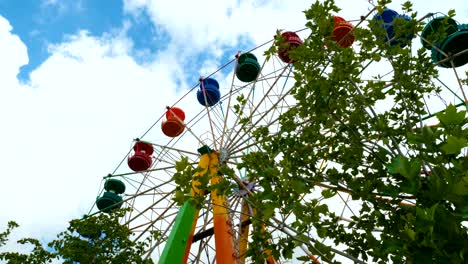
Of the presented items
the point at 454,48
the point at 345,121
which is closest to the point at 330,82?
the point at 345,121

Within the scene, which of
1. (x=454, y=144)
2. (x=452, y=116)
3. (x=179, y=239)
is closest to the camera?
(x=454, y=144)

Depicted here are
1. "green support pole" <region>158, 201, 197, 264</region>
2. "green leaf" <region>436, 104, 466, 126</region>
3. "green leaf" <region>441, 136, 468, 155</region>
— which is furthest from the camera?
"green support pole" <region>158, 201, 197, 264</region>

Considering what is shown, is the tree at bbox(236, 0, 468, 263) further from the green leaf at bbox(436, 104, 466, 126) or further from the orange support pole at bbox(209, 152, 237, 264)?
the orange support pole at bbox(209, 152, 237, 264)

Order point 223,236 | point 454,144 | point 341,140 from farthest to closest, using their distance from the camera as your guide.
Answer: point 223,236, point 341,140, point 454,144

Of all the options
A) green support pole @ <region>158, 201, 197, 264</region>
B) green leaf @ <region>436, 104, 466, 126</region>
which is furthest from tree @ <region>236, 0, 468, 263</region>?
green support pole @ <region>158, 201, 197, 264</region>

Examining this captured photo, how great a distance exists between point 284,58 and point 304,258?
1172 cm

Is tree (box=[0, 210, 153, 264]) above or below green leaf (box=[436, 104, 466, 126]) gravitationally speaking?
above

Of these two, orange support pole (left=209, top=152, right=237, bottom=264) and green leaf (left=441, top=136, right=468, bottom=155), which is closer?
green leaf (left=441, top=136, right=468, bottom=155)

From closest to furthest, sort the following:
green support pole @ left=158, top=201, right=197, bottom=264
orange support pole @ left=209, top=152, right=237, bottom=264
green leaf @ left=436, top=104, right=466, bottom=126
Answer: green leaf @ left=436, top=104, right=466, bottom=126 < green support pole @ left=158, top=201, right=197, bottom=264 < orange support pole @ left=209, top=152, right=237, bottom=264

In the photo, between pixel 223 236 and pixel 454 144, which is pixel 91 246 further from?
pixel 454 144

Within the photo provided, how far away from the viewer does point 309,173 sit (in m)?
4.42

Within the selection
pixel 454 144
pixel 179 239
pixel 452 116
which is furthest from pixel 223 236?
pixel 454 144

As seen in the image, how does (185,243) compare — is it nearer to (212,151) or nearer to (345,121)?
(212,151)

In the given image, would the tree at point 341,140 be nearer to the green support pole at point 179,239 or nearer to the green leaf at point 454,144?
the green leaf at point 454,144
